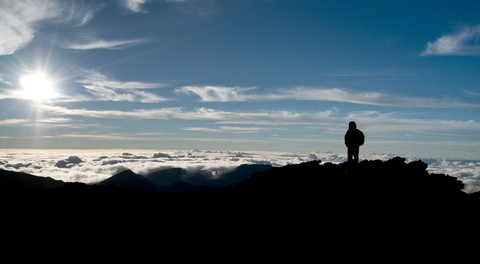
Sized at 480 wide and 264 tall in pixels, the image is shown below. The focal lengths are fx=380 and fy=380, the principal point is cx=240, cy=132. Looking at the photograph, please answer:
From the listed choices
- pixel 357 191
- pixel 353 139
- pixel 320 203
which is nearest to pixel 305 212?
pixel 320 203

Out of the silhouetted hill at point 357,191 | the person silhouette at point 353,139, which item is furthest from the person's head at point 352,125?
the silhouetted hill at point 357,191

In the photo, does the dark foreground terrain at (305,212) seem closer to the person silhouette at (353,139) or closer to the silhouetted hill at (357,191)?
the silhouetted hill at (357,191)

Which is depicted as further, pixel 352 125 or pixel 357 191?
pixel 352 125

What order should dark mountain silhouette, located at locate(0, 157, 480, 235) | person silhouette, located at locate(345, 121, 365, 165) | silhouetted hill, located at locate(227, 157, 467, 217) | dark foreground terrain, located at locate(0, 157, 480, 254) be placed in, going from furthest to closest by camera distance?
person silhouette, located at locate(345, 121, 365, 165), silhouetted hill, located at locate(227, 157, 467, 217), dark mountain silhouette, located at locate(0, 157, 480, 235), dark foreground terrain, located at locate(0, 157, 480, 254)

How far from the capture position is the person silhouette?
1518 inches

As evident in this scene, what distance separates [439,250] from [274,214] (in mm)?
12737

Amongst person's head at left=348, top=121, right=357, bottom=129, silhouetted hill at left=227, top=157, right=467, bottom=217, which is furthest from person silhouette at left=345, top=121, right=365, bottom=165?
silhouetted hill at left=227, top=157, right=467, bottom=217

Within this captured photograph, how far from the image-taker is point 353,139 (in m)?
38.6

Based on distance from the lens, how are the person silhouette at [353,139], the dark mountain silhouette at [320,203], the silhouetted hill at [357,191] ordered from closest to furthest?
the dark mountain silhouette at [320,203], the silhouetted hill at [357,191], the person silhouette at [353,139]

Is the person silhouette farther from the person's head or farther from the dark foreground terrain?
the dark foreground terrain

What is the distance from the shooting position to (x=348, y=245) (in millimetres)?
27266

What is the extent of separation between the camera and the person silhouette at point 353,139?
38562 millimetres

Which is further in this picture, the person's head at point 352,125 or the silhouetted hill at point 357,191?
the person's head at point 352,125

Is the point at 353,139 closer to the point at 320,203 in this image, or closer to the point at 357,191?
the point at 357,191
